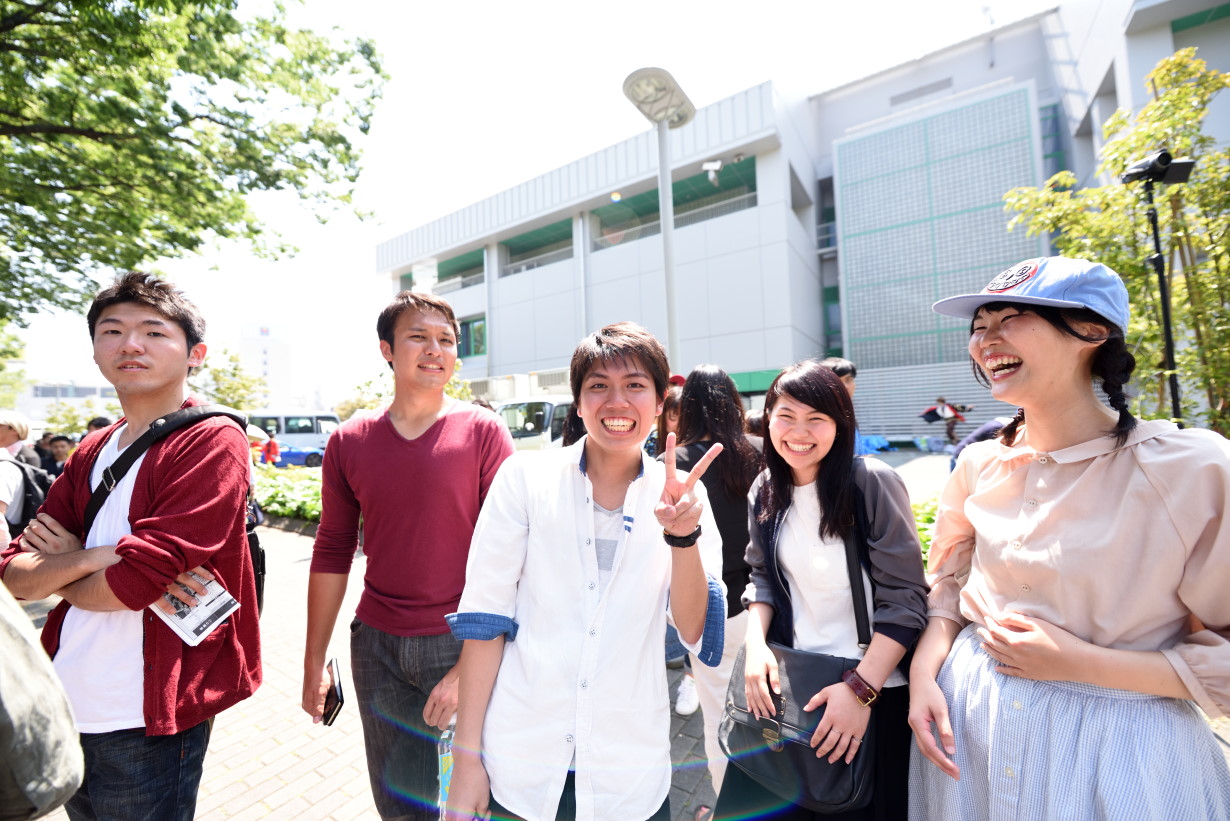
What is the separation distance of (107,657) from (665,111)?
645 cm

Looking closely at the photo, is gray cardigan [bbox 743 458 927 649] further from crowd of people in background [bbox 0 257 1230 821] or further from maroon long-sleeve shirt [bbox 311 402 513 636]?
maroon long-sleeve shirt [bbox 311 402 513 636]

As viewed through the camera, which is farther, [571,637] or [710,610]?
[710,610]

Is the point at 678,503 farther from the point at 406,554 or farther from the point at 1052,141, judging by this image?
the point at 1052,141

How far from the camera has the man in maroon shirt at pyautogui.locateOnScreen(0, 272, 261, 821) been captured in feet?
4.89

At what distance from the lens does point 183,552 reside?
4.91 feet

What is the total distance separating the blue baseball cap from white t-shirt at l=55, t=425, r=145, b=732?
2672 mm

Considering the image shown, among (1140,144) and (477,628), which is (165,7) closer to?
(477,628)

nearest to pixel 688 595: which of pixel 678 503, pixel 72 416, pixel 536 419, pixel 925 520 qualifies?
pixel 678 503

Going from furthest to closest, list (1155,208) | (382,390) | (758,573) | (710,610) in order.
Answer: (382,390) < (1155,208) < (758,573) < (710,610)

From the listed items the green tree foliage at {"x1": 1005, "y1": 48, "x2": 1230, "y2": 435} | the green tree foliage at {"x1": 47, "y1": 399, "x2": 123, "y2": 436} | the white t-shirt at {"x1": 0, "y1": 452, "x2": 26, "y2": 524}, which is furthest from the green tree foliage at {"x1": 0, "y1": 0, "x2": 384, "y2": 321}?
the green tree foliage at {"x1": 47, "y1": 399, "x2": 123, "y2": 436}

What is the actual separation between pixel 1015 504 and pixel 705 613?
943mm

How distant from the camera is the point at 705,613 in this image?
149 cm

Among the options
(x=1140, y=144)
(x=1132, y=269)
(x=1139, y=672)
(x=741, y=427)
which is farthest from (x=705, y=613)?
(x=1140, y=144)

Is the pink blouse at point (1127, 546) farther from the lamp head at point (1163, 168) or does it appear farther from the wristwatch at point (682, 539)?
the lamp head at point (1163, 168)
